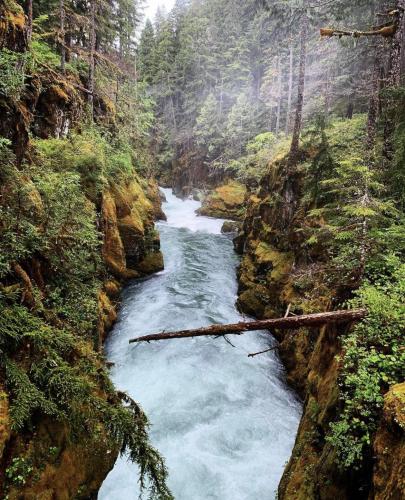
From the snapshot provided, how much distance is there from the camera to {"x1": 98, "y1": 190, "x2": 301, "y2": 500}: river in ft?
26.1

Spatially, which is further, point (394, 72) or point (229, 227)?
point (229, 227)

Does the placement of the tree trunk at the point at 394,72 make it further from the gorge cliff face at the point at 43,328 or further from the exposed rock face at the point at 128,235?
the exposed rock face at the point at 128,235

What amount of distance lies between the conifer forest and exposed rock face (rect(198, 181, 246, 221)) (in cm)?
772

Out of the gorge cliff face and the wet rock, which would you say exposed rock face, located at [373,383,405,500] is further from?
the wet rock

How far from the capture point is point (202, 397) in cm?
1047

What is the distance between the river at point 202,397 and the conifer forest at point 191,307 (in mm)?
55

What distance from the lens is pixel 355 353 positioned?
5.13 m

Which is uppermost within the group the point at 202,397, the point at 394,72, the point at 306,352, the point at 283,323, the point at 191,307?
the point at 394,72

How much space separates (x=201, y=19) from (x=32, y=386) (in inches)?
2084

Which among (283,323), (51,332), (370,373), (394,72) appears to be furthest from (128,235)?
(370,373)

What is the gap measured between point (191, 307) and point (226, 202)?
2062cm

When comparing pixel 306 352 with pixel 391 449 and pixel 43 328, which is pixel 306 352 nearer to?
pixel 391 449

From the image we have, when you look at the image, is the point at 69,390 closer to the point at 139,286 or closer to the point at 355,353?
the point at 355,353

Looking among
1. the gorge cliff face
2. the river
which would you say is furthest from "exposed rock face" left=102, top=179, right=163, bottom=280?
the gorge cliff face
